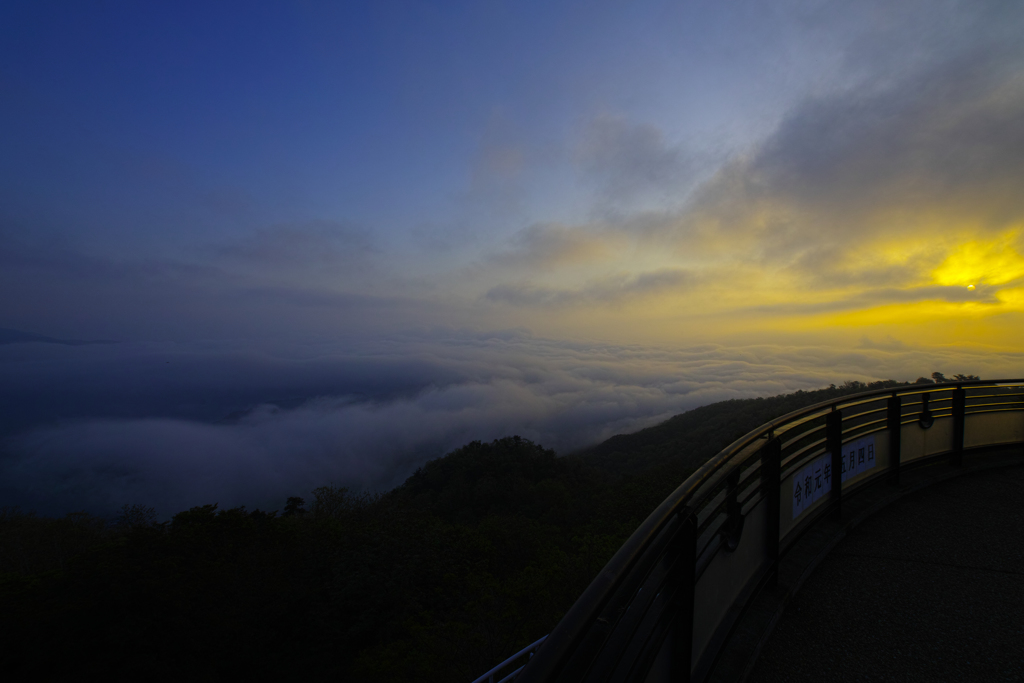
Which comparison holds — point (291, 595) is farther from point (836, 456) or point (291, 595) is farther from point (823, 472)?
point (836, 456)

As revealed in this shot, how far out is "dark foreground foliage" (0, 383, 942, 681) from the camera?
59.4 ft

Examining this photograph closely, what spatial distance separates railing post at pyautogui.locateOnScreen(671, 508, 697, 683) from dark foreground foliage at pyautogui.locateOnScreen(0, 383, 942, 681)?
1865cm

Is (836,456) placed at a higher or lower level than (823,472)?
higher

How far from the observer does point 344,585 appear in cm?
2383

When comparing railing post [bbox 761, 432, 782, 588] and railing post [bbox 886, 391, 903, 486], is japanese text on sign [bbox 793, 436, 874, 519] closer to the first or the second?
railing post [bbox 886, 391, 903, 486]

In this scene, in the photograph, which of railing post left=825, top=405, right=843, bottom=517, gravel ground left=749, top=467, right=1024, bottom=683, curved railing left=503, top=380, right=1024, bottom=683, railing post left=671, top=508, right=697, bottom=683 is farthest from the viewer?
railing post left=825, top=405, right=843, bottom=517

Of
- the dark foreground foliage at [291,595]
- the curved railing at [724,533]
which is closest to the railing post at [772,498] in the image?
the curved railing at [724,533]

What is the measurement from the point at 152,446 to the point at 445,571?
7286 inches

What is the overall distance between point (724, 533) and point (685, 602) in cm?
70

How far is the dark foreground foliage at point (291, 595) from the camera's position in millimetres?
18094

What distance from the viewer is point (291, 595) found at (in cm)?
2286

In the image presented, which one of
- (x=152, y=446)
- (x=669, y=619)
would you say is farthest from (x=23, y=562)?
(x=152, y=446)

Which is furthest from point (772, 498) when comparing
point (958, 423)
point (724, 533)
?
point (958, 423)

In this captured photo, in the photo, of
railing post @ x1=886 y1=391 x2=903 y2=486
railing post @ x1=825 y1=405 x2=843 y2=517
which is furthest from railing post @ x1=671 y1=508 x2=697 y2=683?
railing post @ x1=886 y1=391 x2=903 y2=486
